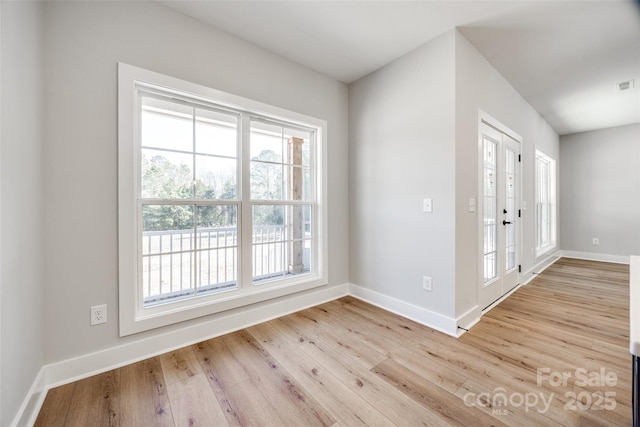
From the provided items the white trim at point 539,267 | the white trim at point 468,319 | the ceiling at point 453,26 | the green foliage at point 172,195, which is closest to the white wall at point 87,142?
the green foliage at point 172,195

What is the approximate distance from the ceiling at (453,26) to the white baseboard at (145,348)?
8.13 ft

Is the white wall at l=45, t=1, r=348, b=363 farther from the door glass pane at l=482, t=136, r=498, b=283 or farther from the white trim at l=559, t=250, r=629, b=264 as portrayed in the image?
the white trim at l=559, t=250, r=629, b=264

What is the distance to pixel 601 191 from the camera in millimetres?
5113

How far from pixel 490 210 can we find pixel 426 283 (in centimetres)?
122

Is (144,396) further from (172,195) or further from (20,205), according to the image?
(172,195)

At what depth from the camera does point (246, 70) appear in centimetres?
235

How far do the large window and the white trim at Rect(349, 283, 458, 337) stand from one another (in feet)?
11.8

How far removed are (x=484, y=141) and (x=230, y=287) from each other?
3001mm

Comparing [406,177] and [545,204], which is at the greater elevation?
[406,177]

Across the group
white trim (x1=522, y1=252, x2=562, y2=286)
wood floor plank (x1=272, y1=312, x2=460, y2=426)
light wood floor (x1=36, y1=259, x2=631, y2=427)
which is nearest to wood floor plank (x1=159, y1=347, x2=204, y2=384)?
light wood floor (x1=36, y1=259, x2=631, y2=427)

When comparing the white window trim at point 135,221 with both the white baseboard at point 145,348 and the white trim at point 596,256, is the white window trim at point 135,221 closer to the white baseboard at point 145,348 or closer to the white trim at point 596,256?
the white baseboard at point 145,348

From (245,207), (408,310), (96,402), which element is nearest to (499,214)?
A: (408,310)

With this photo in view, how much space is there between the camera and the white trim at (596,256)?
490cm

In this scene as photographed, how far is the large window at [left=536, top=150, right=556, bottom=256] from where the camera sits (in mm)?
4715
